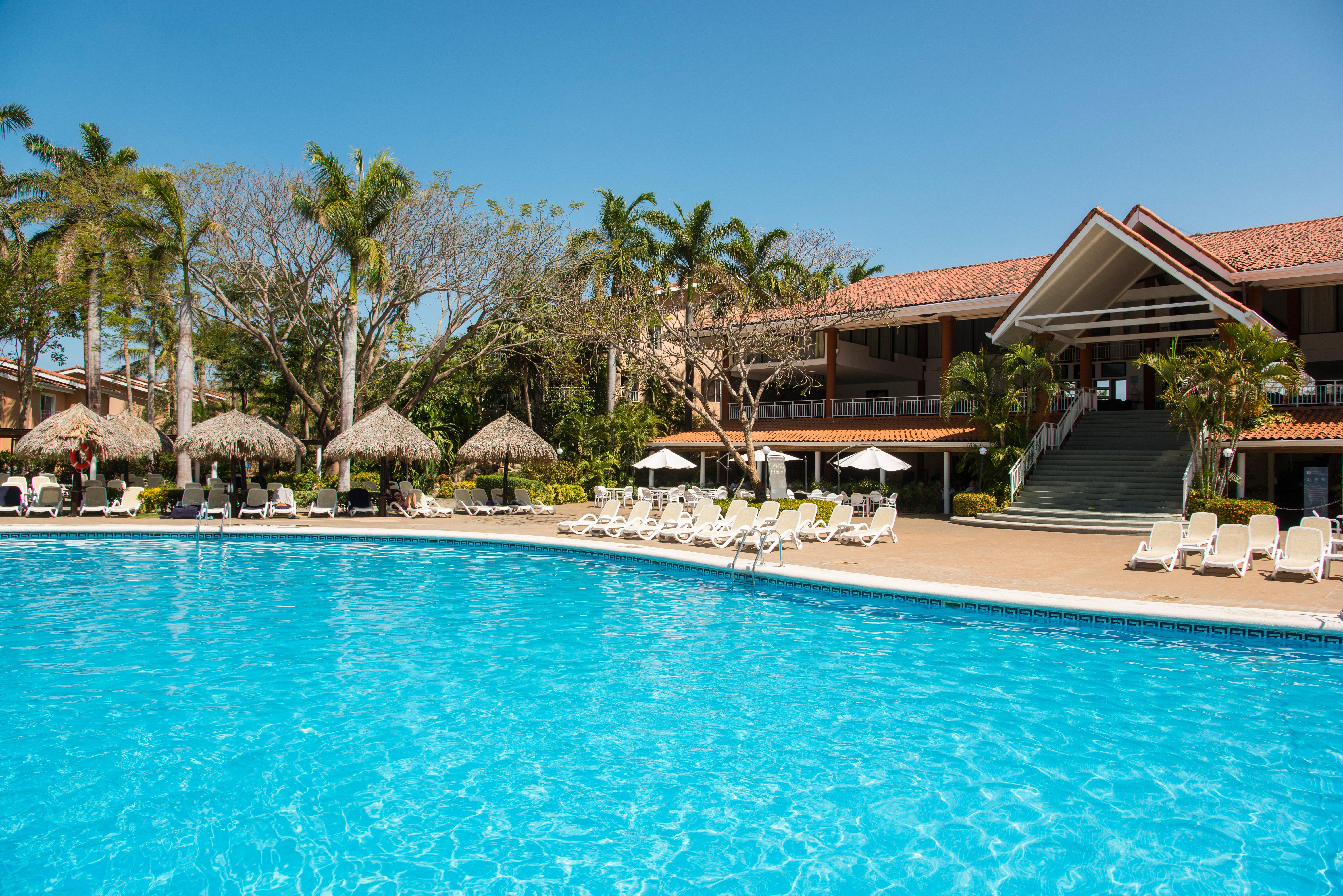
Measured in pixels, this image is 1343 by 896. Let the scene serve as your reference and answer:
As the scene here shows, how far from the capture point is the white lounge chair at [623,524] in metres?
17.7

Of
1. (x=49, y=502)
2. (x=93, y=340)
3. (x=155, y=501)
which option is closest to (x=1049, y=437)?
(x=155, y=501)

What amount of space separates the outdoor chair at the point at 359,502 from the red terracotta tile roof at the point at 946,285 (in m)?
15.5

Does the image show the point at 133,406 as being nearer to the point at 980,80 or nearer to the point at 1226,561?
the point at 980,80

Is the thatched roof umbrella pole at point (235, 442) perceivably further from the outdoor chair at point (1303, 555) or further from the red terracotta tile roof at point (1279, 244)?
the red terracotta tile roof at point (1279, 244)

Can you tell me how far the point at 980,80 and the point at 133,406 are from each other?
43.3 m

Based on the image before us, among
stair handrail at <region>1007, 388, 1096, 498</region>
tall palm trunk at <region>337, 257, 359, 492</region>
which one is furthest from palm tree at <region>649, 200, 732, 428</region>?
stair handrail at <region>1007, 388, 1096, 498</region>

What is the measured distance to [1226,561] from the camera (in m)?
11.6

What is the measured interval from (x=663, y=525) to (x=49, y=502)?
16.1 meters

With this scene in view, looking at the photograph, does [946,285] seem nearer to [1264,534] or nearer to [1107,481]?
[1107,481]

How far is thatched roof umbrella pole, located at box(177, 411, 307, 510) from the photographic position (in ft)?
71.0

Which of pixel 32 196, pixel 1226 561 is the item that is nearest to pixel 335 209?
pixel 32 196

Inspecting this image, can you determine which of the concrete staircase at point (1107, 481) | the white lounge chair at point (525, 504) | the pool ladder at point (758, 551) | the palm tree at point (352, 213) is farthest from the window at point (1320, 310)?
the palm tree at point (352, 213)

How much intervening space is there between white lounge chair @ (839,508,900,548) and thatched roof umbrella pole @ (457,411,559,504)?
11.2m

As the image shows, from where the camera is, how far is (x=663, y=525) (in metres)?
17.0
